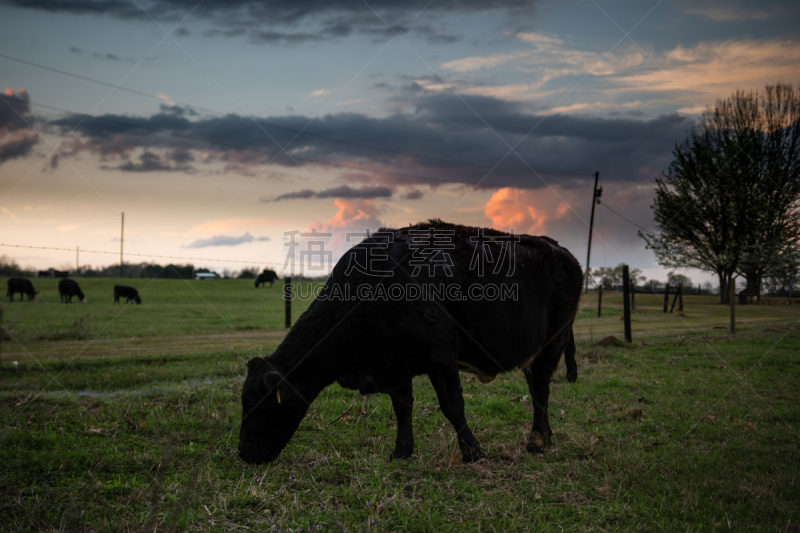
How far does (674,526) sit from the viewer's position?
4.31 m

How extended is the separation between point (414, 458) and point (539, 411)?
1.77 m

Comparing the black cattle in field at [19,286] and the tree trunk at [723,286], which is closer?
the black cattle in field at [19,286]

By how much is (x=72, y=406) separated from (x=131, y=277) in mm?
55114

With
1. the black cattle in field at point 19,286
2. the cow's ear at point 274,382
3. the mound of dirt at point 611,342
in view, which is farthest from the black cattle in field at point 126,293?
the cow's ear at point 274,382

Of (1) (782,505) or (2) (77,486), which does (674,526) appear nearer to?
(1) (782,505)

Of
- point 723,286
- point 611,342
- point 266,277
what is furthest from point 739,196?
point 266,277

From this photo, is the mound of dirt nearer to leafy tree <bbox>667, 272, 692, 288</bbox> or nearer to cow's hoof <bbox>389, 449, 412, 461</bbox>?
cow's hoof <bbox>389, 449, 412, 461</bbox>

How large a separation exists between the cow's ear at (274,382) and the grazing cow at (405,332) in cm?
1

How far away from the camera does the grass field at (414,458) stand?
4.51 m

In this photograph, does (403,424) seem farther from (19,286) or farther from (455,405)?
(19,286)

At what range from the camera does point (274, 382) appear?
17.3 ft

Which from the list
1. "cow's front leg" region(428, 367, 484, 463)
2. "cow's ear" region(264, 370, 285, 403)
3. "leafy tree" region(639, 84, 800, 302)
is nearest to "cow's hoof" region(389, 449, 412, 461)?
"cow's front leg" region(428, 367, 484, 463)

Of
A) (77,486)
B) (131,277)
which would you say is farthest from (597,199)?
(131,277)

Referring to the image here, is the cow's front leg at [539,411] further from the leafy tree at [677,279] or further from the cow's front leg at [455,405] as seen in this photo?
the leafy tree at [677,279]
